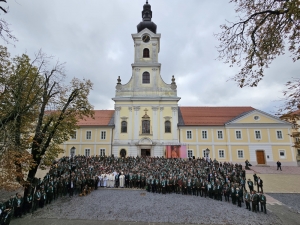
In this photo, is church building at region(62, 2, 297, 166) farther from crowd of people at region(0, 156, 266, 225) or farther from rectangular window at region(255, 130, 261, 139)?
crowd of people at region(0, 156, 266, 225)

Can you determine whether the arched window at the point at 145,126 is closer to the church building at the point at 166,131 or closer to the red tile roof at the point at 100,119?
the church building at the point at 166,131

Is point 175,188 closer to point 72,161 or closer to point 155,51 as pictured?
point 72,161

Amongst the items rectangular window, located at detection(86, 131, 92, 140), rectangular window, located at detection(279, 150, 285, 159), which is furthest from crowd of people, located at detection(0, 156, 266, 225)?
rectangular window, located at detection(279, 150, 285, 159)

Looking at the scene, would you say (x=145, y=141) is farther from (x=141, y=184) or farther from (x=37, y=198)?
(x=37, y=198)

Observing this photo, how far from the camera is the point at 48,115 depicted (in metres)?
13.4

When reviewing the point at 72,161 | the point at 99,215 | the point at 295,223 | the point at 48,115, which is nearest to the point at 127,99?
the point at 72,161

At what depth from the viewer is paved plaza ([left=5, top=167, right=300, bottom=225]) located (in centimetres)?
940

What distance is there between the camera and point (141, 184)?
612 inches

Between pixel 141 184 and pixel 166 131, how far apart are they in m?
13.7

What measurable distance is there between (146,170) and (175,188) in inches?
144

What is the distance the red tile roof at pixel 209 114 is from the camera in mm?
29781

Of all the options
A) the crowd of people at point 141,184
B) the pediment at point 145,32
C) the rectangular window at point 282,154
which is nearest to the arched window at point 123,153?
the crowd of people at point 141,184

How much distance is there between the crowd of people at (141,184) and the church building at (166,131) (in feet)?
28.5

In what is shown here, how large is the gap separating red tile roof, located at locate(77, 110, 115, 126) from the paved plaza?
1734 cm
